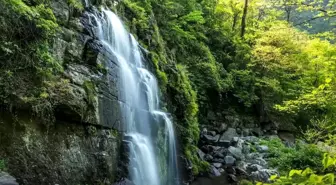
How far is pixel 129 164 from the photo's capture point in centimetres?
743

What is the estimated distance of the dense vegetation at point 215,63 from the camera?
5.34 metres

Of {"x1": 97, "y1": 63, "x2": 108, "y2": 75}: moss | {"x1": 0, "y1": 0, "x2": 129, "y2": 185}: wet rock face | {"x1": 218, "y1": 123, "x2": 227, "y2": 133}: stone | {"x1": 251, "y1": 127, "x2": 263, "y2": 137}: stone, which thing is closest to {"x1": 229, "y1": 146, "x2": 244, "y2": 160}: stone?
Result: {"x1": 218, "y1": 123, "x2": 227, "y2": 133}: stone

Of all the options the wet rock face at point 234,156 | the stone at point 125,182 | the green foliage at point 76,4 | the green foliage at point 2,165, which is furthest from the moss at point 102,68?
the wet rock face at point 234,156

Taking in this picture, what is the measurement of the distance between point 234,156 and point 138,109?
708 cm

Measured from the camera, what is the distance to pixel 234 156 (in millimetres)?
14109

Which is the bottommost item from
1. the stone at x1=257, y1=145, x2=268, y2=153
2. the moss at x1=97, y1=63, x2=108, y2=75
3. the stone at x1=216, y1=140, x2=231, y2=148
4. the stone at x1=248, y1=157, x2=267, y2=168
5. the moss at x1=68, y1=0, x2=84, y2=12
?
the stone at x1=248, y1=157, x2=267, y2=168

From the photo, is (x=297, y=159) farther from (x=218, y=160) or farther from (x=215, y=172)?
(x=215, y=172)

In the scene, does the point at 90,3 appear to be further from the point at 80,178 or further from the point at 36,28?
the point at 80,178

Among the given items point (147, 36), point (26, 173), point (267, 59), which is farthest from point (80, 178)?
point (267, 59)

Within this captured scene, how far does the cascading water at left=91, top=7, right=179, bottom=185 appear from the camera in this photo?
7980 millimetres

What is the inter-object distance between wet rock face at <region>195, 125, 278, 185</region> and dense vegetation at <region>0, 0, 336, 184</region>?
74cm

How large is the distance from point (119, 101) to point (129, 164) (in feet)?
5.12

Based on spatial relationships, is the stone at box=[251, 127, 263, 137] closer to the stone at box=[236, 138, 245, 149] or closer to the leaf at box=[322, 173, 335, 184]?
the stone at box=[236, 138, 245, 149]

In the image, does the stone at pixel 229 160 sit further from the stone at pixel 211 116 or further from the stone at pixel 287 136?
the stone at pixel 287 136
